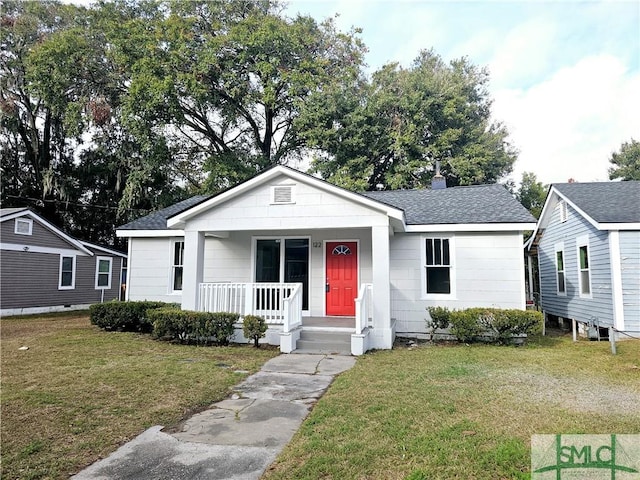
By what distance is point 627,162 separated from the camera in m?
33.6

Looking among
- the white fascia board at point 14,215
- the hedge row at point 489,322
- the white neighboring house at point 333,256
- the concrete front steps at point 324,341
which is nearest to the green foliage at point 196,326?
the white neighboring house at point 333,256

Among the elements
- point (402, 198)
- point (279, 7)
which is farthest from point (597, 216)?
point (279, 7)

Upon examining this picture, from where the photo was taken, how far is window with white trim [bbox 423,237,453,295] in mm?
10180

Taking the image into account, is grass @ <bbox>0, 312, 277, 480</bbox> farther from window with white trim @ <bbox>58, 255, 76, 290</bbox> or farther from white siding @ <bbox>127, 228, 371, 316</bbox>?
window with white trim @ <bbox>58, 255, 76, 290</bbox>

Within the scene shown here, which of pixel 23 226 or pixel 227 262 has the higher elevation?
pixel 23 226

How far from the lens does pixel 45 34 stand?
2205 centimetres

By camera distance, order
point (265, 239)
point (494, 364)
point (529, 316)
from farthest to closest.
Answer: point (265, 239) < point (529, 316) < point (494, 364)

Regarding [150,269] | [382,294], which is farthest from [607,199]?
[150,269]

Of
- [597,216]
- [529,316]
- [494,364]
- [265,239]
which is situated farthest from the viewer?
[265,239]

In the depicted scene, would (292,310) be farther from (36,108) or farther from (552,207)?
(36,108)

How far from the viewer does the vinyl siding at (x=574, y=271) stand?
10.2 meters

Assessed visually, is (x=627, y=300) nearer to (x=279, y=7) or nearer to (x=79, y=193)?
(x=279, y=7)

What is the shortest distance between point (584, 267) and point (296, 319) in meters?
8.72

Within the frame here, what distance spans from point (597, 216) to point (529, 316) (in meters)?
3.71
